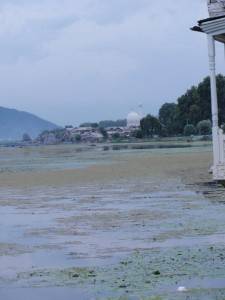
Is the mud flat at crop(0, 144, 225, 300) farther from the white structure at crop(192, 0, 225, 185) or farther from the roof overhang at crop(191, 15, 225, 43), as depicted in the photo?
the roof overhang at crop(191, 15, 225, 43)

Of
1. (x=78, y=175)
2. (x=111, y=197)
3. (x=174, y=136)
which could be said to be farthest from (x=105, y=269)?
(x=174, y=136)

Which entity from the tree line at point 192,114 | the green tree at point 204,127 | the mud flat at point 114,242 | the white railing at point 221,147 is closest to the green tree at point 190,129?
the tree line at point 192,114

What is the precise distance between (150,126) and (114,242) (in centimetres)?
16783

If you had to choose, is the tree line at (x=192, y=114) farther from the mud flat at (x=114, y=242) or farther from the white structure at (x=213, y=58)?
the white structure at (x=213, y=58)

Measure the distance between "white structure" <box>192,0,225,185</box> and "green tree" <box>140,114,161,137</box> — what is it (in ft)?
557

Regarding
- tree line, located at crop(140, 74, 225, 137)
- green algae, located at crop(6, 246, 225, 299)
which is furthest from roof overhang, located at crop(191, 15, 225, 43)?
tree line, located at crop(140, 74, 225, 137)

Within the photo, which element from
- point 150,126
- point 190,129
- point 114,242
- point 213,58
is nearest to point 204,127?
point 190,129

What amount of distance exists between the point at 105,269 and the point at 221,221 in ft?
23.7

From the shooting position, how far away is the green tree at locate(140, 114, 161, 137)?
610 feet

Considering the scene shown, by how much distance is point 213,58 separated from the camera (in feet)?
48.2

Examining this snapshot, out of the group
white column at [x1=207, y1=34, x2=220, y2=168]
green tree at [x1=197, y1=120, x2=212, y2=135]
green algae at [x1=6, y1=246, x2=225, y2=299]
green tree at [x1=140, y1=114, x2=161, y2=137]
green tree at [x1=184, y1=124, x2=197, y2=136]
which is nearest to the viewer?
green algae at [x1=6, y1=246, x2=225, y2=299]

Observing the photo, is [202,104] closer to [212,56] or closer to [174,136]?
[174,136]

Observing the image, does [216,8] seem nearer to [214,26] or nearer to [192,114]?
[214,26]

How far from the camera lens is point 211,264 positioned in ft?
53.3
